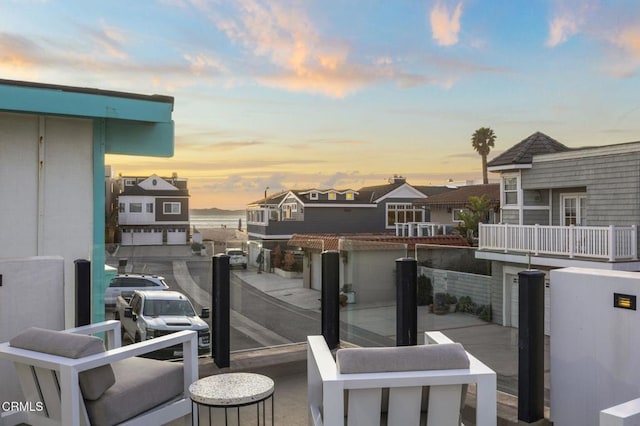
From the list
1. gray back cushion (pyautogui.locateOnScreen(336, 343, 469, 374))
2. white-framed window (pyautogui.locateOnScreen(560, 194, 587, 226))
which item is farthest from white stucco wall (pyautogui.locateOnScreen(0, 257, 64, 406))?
white-framed window (pyautogui.locateOnScreen(560, 194, 587, 226))

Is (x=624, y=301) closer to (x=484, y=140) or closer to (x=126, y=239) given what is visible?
(x=126, y=239)

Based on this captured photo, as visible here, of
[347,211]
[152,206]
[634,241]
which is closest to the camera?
[634,241]

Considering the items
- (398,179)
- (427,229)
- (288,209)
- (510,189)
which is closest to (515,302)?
(510,189)

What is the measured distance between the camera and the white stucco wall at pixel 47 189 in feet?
17.6

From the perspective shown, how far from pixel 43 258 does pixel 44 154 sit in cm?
204

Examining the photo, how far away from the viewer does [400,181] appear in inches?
1634

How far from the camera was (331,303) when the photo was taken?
215 inches

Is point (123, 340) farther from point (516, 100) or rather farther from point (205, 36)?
point (516, 100)

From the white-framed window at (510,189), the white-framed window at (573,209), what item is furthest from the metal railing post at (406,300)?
the white-framed window at (510,189)

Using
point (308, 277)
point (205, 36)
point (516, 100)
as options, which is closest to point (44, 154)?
point (308, 277)

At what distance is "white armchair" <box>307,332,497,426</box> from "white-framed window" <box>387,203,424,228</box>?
38162 mm

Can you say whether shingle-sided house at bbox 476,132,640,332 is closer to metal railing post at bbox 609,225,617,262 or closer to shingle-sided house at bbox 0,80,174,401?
metal railing post at bbox 609,225,617,262

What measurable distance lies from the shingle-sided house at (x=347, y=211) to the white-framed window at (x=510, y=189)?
19951 mm

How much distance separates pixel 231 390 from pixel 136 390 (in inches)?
24.2
